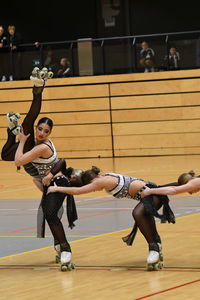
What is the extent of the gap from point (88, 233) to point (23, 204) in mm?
4299

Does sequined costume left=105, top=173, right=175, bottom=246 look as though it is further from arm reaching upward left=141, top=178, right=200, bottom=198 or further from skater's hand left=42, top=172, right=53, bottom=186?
skater's hand left=42, top=172, right=53, bottom=186

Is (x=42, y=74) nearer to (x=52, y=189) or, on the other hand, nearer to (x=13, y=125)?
(x=13, y=125)

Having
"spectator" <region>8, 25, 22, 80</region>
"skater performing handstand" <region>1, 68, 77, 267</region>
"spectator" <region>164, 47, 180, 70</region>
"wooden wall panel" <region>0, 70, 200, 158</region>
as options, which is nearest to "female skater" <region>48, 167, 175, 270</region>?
"skater performing handstand" <region>1, 68, 77, 267</region>

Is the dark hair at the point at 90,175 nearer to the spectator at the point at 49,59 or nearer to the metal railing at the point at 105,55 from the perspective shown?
the metal railing at the point at 105,55

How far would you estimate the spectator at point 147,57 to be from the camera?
2577 cm

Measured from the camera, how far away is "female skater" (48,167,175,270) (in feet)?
29.4

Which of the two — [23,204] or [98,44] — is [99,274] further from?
[98,44]

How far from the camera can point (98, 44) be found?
87.8ft

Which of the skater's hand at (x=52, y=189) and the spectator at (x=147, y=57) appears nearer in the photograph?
the skater's hand at (x=52, y=189)

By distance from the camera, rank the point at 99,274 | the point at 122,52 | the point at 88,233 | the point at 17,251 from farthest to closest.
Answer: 1. the point at 122,52
2. the point at 88,233
3. the point at 17,251
4. the point at 99,274

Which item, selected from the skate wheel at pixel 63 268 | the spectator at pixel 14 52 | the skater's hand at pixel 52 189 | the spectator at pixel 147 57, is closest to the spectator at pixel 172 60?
the spectator at pixel 147 57

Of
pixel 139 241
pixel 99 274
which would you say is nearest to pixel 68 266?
pixel 99 274

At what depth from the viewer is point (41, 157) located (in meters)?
9.66

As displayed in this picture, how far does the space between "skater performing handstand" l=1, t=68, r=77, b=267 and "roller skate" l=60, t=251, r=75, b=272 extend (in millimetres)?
13
